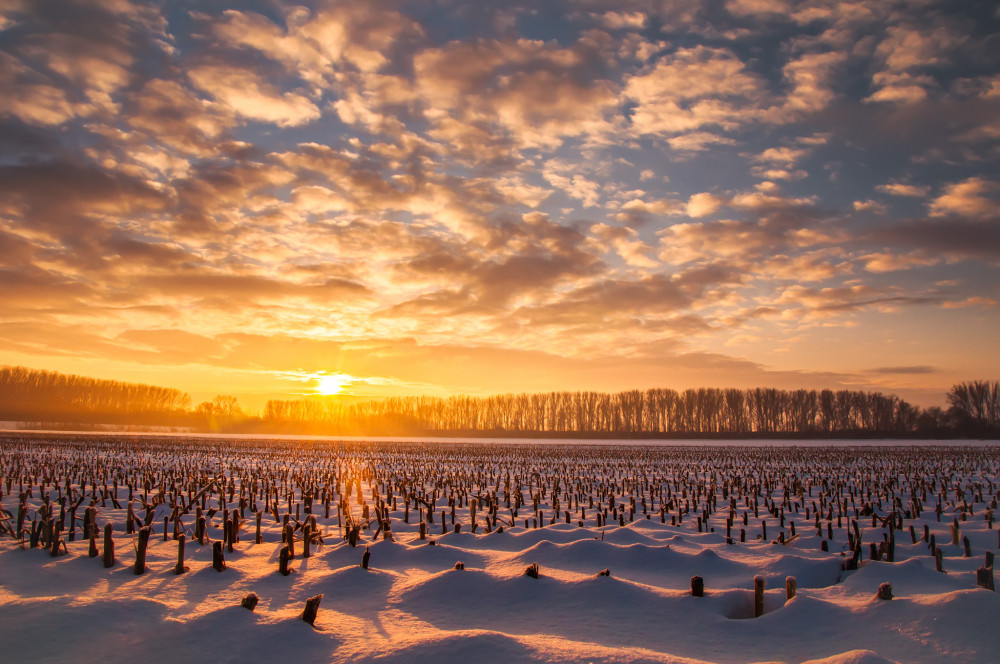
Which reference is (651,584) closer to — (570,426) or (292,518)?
(292,518)

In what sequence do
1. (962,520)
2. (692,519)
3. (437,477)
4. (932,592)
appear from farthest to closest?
(437,477)
(692,519)
(962,520)
(932,592)

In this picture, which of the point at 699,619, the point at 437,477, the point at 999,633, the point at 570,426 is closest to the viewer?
the point at 999,633

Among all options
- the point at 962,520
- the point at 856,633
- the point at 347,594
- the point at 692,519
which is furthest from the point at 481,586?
the point at 962,520

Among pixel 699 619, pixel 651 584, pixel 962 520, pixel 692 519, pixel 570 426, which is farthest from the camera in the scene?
pixel 570 426

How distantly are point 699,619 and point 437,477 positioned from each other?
1828cm

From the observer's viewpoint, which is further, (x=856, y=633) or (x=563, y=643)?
(x=856, y=633)

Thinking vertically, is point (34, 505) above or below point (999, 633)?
below

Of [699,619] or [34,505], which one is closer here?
[699,619]

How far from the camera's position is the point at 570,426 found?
481 feet

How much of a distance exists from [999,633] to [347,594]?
671 cm

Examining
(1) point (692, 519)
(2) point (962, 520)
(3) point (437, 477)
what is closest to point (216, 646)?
(1) point (692, 519)

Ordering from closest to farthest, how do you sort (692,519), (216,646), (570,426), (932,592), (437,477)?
1. (216,646)
2. (932,592)
3. (692,519)
4. (437,477)
5. (570,426)

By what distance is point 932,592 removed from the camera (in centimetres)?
651

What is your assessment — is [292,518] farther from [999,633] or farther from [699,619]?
[999,633]
